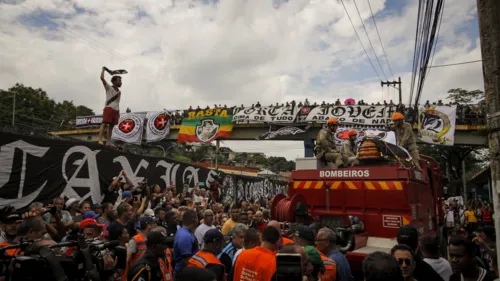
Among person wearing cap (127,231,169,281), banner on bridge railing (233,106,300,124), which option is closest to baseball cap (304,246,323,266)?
person wearing cap (127,231,169,281)

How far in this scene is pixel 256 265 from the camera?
10.9ft

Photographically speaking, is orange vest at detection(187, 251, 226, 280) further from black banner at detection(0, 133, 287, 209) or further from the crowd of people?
black banner at detection(0, 133, 287, 209)

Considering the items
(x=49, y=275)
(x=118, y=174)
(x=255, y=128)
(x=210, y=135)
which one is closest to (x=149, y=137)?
(x=210, y=135)

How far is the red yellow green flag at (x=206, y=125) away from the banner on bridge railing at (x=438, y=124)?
1215 cm

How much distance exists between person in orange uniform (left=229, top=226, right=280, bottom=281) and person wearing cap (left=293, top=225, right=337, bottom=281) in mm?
323

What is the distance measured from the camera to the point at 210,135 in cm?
2581

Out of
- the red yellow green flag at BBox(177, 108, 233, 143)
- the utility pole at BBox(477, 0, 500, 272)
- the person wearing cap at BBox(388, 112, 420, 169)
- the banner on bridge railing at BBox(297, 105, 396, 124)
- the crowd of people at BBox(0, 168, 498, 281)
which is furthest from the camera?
the red yellow green flag at BBox(177, 108, 233, 143)

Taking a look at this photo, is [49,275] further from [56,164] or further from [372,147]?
[56,164]

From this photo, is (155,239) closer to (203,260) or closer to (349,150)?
(203,260)

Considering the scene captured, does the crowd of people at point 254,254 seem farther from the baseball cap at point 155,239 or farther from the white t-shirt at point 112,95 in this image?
the white t-shirt at point 112,95

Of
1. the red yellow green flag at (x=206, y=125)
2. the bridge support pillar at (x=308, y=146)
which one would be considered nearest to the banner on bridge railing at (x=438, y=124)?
the bridge support pillar at (x=308, y=146)

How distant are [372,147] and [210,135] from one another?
20.0 m

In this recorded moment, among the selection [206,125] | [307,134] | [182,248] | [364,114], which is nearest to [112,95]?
[182,248]

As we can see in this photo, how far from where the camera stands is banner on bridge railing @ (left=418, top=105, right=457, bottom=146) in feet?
63.7
